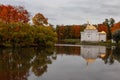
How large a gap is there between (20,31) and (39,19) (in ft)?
75.9

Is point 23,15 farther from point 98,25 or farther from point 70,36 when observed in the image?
point 98,25

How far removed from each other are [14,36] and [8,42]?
135cm

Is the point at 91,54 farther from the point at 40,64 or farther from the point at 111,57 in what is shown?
the point at 40,64

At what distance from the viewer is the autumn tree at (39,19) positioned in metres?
74.6

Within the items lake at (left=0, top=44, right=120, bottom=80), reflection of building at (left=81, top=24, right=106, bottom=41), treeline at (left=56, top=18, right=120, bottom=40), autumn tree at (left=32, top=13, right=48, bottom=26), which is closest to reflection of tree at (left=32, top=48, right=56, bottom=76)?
lake at (left=0, top=44, right=120, bottom=80)

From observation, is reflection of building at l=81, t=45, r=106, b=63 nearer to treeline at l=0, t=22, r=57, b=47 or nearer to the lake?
the lake

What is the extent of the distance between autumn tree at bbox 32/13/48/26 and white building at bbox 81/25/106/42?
28076 millimetres

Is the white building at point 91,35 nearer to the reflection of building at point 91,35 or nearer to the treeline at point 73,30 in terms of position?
the reflection of building at point 91,35

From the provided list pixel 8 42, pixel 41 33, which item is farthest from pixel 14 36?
pixel 41 33

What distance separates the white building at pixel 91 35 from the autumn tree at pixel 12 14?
3789cm

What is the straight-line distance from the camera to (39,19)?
74688 mm

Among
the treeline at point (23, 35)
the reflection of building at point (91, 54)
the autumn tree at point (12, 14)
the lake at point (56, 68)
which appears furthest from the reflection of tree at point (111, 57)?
the autumn tree at point (12, 14)

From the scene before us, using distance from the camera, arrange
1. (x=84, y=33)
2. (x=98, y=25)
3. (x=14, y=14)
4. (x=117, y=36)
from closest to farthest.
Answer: (x=14, y=14) < (x=117, y=36) < (x=84, y=33) < (x=98, y=25)

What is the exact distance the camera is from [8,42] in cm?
5059
